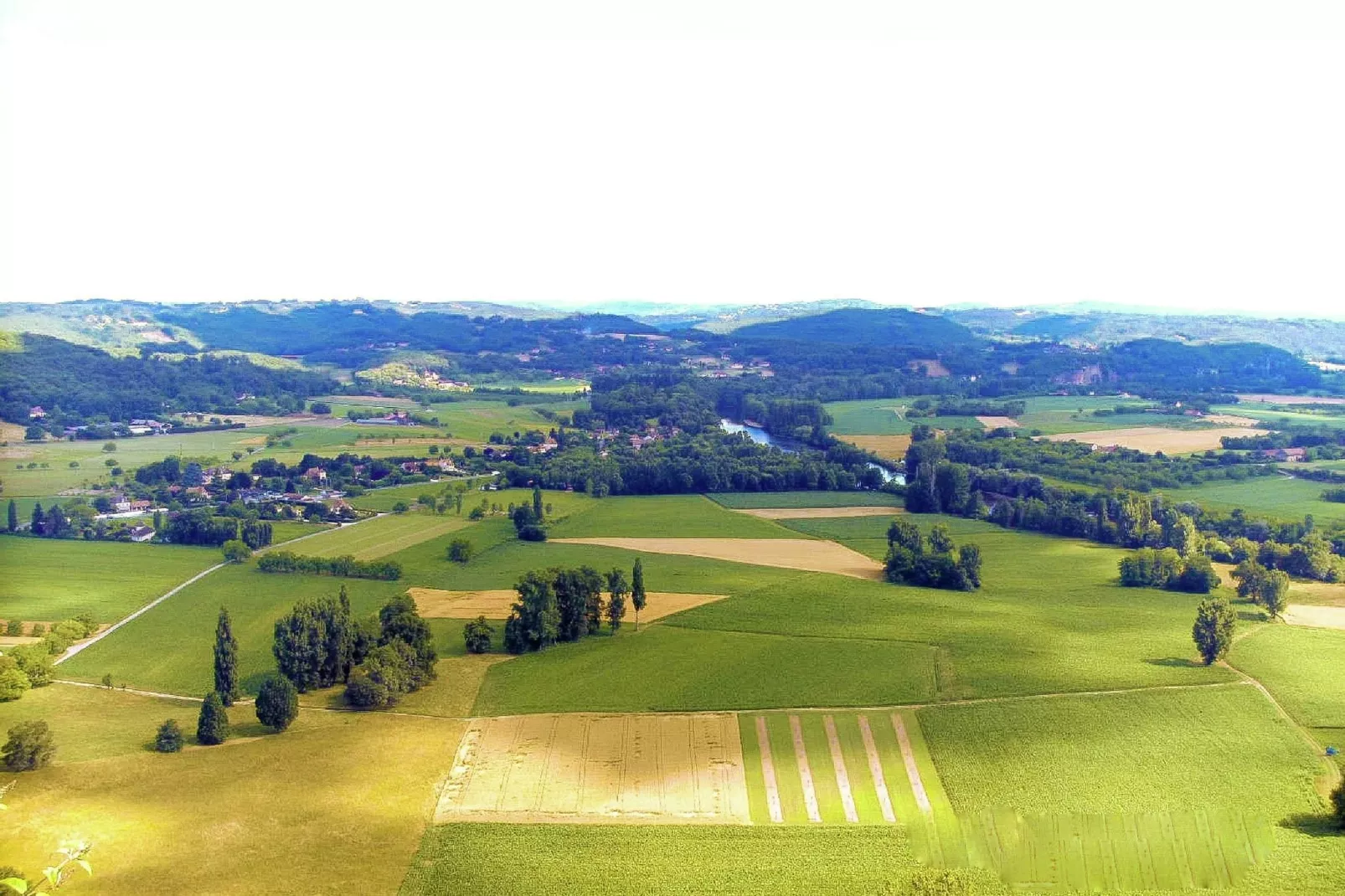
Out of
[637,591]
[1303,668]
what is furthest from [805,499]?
[1303,668]

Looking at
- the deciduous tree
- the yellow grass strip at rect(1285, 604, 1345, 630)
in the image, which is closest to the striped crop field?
the deciduous tree

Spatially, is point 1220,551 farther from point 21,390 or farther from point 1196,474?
point 21,390

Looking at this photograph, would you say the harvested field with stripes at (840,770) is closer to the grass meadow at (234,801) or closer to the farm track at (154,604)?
the grass meadow at (234,801)

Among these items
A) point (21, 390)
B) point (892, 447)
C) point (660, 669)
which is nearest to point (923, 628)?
point (660, 669)

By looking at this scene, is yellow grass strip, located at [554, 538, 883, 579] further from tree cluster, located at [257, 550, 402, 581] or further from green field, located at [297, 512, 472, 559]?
tree cluster, located at [257, 550, 402, 581]

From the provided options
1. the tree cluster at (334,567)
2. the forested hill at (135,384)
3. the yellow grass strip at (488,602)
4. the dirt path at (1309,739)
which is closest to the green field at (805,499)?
the yellow grass strip at (488,602)

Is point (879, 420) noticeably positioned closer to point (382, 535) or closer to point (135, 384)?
point (382, 535)
